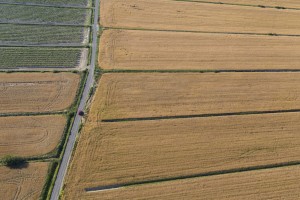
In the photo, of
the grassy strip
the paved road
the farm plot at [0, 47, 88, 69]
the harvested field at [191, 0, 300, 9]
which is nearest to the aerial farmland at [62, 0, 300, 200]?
the paved road

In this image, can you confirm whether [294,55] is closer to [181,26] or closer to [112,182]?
[181,26]

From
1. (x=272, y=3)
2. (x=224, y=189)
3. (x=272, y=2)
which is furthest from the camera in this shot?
(x=272, y=2)

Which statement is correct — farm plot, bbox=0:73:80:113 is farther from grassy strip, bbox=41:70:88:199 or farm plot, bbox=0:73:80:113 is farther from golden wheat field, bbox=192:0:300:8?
golden wheat field, bbox=192:0:300:8

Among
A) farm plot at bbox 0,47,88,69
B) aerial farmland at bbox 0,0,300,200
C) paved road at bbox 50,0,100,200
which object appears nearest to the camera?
paved road at bbox 50,0,100,200

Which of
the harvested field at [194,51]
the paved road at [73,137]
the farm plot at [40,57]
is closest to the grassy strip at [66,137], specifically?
the paved road at [73,137]

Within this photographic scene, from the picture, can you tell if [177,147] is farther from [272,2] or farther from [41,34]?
[272,2]

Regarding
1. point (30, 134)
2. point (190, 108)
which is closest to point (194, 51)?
point (190, 108)
